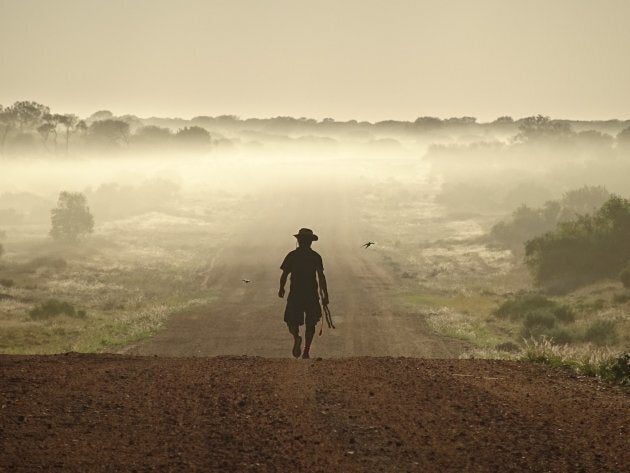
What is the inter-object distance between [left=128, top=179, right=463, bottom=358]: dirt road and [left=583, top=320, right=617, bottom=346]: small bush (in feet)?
16.5

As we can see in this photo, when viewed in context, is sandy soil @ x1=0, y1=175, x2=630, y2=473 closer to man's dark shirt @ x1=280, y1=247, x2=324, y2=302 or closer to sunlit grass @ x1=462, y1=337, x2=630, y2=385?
sunlit grass @ x1=462, y1=337, x2=630, y2=385

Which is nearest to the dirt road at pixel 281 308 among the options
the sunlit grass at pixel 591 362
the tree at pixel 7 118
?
the sunlit grass at pixel 591 362

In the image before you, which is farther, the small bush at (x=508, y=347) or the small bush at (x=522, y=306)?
the small bush at (x=522, y=306)

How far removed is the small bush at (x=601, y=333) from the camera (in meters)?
24.9

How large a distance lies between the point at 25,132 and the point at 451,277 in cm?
11259

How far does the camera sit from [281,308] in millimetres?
33438

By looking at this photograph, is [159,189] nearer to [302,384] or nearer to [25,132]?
[25,132]

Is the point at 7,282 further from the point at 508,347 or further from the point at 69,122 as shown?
the point at 69,122

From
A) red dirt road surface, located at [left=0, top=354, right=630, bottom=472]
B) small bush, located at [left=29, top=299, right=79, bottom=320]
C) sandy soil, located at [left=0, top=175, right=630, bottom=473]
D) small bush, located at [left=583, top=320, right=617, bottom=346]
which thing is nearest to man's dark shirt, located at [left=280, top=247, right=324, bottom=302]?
sandy soil, located at [left=0, top=175, right=630, bottom=473]

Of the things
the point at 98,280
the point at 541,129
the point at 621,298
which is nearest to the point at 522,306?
the point at 621,298

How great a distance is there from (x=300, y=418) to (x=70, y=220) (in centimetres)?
5138

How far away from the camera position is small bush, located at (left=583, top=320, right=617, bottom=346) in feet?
81.6

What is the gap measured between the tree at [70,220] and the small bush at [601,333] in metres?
41.9

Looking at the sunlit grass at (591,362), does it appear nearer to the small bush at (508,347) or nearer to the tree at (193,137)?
the small bush at (508,347)
